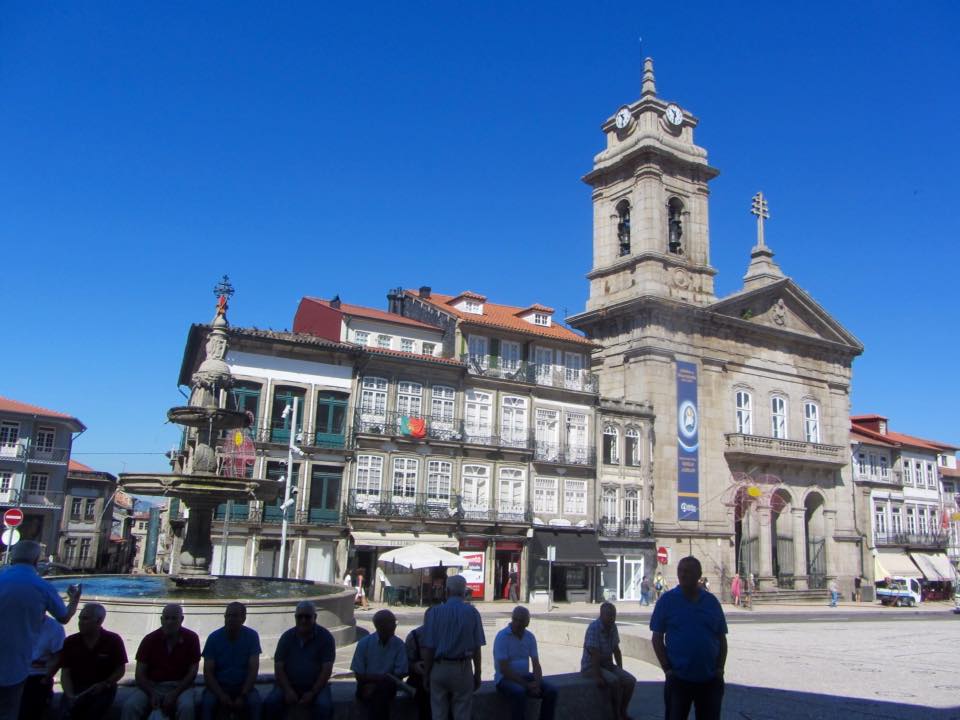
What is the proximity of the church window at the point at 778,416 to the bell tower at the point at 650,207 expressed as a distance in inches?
282

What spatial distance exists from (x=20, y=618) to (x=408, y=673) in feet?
11.8

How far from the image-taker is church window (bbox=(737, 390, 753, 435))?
4691 centimetres

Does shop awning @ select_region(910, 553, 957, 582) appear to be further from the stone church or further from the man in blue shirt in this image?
the man in blue shirt

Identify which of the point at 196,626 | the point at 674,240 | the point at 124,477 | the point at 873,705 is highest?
the point at 674,240

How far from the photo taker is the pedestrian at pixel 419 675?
8109 millimetres

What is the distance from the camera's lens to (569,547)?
127 ft

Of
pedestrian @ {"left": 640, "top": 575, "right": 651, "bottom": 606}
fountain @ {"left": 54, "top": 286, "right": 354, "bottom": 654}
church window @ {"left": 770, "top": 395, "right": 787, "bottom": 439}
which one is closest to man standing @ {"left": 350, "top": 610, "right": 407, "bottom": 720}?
fountain @ {"left": 54, "top": 286, "right": 354, "bottom": 654}

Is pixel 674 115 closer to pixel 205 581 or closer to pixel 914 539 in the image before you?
pixel 914 539

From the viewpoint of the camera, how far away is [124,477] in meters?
16.0

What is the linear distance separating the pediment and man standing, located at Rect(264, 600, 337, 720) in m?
40.5

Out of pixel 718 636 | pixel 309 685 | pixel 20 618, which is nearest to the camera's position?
pixel 20 618

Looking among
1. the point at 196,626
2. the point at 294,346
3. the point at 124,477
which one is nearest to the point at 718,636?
the point at 196,626

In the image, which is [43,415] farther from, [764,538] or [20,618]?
[20,618]

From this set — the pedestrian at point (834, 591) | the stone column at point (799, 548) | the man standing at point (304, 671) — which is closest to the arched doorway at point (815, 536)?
the pedestrian at point (834, 591)
